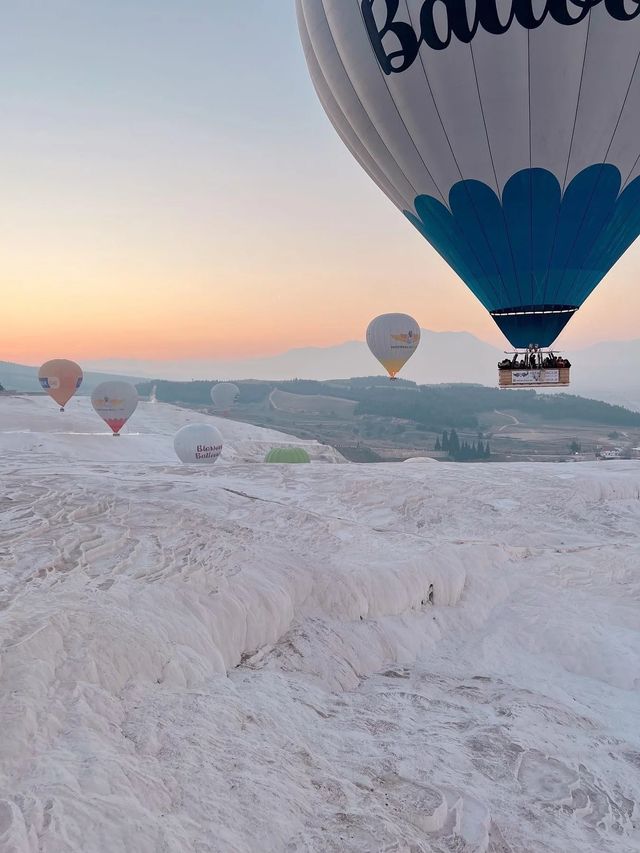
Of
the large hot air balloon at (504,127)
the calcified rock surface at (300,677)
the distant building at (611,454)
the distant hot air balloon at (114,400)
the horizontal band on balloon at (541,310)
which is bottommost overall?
the distant building at (611,454)

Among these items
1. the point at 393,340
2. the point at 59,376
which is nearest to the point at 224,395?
the point at 59,376

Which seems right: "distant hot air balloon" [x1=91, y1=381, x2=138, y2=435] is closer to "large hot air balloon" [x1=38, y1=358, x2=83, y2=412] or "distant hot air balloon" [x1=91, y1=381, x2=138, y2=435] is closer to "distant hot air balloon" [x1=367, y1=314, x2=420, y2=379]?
"large hot air balloon" [x1=38, y1=358, x2=83, y2=412]

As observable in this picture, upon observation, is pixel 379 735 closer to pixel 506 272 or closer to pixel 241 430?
pixel 506 272

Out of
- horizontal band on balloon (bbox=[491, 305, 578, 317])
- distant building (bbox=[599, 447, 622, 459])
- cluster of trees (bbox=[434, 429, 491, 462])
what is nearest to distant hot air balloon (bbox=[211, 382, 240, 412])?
cluster of trees (bbox=[434, 429, 491, 462])

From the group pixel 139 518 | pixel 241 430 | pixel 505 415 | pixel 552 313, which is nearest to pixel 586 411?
pixel 505 415

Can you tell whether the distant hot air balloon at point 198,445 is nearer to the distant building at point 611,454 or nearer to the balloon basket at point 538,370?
the balloon basket at point 538,370

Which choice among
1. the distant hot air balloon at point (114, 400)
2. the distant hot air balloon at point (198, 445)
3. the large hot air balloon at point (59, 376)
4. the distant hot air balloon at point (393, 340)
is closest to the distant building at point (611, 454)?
the distant hot air balloon at point (393, 340)

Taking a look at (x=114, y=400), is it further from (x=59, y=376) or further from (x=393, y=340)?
(x=393, y=340)

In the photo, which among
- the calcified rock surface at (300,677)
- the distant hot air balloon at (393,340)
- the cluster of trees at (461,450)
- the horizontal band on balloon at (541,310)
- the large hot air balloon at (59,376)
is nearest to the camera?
the calcified rock surface at (300,677)
